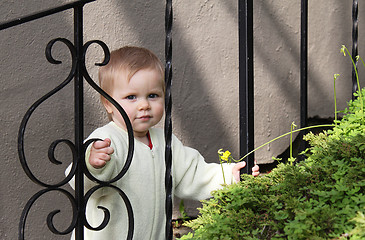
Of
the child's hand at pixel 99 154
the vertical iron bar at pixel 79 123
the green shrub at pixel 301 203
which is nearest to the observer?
the green shrub at pixel 301 203

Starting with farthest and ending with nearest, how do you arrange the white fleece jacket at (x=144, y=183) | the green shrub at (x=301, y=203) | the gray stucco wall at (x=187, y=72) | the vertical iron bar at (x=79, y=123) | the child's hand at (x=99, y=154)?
the gray stucco wall at (x=187, y=72), the white fleece jacket at (x=144, y=183), the child's hand at (x=99, y=154), the vertical iron bar at (x=79, y=123), the green shrub at (x=301, y=203)

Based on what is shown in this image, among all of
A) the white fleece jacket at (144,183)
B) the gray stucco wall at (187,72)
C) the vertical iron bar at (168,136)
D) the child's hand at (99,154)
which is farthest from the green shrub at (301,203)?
the gray stucco wall at (187,72)

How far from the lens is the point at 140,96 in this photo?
202cm

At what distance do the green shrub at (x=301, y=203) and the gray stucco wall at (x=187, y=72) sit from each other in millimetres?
1413

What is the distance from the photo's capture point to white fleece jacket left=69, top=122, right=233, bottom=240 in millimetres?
1978

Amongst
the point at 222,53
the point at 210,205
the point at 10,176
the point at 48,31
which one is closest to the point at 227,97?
the point at 222,53

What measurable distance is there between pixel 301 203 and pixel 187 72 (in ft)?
6.25

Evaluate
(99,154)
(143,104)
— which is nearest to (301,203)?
(99,154)

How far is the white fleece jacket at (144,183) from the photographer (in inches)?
77.9

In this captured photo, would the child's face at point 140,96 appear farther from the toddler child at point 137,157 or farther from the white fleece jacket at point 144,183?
the white fleece jacket at point 144,183

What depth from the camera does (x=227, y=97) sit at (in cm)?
318

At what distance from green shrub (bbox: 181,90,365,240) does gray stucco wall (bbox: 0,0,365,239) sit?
1413 mm

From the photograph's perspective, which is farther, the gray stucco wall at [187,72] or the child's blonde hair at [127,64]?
the gray stucco wall at [187,72]

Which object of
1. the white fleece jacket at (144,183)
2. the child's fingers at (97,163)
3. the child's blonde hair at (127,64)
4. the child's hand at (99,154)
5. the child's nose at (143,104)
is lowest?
the white fleece jacket at (144,183)
